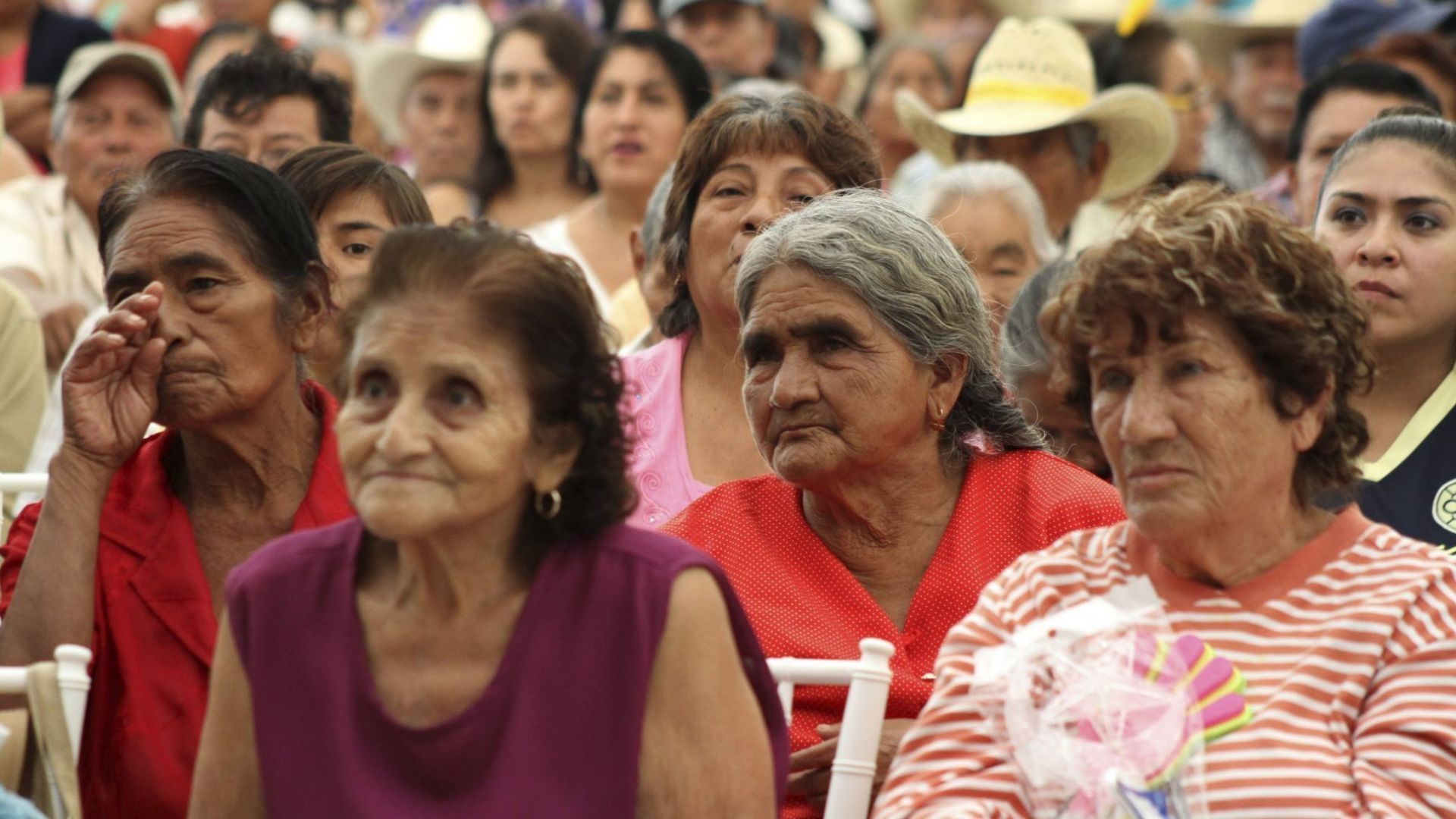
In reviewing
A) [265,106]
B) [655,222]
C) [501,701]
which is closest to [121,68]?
[265,106]

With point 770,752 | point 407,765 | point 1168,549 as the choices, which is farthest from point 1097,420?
point 407,765

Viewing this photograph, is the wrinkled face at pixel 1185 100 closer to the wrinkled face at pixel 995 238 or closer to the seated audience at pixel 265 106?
the wrinkled face at pixel 995 238

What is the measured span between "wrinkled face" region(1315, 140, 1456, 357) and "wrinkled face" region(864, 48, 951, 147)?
402 cm

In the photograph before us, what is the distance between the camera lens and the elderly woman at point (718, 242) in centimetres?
445

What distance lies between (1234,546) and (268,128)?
11.7 ft

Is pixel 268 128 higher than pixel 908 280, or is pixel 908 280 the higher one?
pixel 268 128

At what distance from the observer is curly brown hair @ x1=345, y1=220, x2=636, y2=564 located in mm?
2797

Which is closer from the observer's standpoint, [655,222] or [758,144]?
[758,144]

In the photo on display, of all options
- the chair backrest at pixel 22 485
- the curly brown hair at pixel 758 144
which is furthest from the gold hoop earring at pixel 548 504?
the curly brown hair at pixel 758 144

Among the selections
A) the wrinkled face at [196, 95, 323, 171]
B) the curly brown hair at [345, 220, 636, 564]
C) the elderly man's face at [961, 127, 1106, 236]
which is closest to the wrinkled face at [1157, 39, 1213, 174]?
the elderly man's face at [961, 127, 1106, 236]

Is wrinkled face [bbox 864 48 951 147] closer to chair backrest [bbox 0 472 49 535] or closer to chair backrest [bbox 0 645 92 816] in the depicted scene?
chair backrest [bbox 0 472 49 535]

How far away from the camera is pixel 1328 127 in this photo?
617cm

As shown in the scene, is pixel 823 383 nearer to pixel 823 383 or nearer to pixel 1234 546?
pixel 823 383

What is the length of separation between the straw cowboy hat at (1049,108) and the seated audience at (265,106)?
6.87 feet
